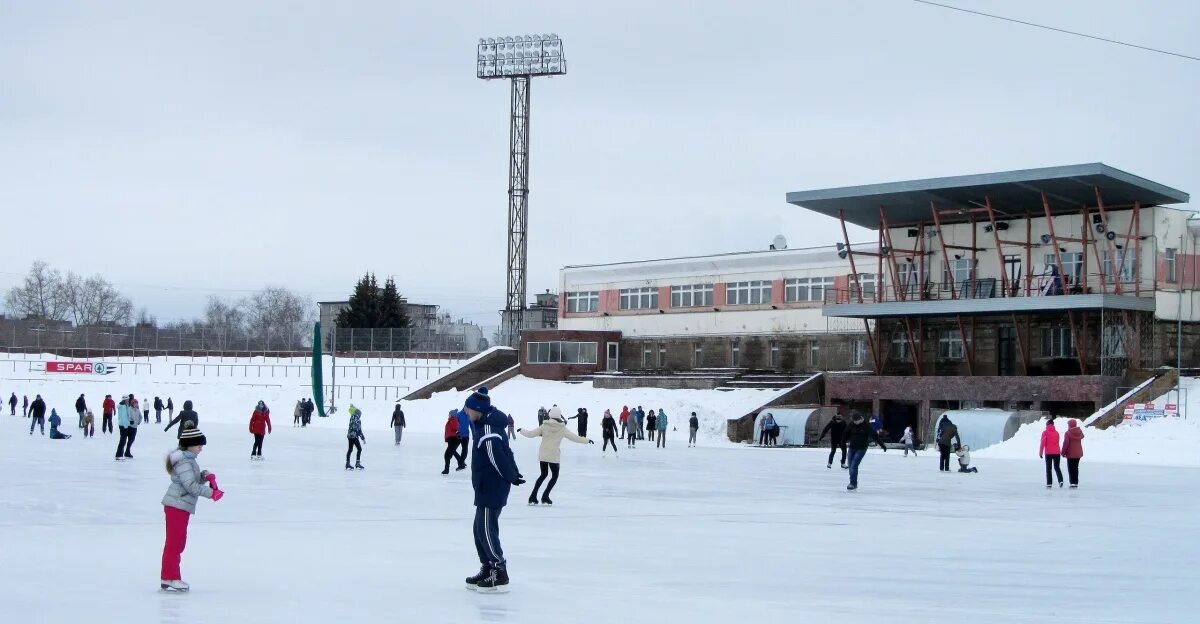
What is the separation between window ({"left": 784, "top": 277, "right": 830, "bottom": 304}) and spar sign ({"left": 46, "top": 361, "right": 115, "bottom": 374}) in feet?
133

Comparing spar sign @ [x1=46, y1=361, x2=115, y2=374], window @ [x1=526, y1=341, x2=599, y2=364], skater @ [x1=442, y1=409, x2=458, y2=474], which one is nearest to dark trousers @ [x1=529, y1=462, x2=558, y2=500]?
skater @ [x1=442, y1=409, x2=458, y2=474]

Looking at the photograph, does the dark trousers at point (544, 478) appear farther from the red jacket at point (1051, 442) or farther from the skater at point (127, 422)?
the skater at point (127, 422)

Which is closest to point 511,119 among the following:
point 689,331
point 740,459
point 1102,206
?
point 689,331

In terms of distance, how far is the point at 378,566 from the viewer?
1195 centimetres

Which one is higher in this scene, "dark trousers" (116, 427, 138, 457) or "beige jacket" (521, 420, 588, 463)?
"beige jacket" (521, 420, 588, 463)

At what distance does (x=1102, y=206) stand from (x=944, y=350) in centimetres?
959

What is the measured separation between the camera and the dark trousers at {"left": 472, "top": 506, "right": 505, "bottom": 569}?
10367 mm

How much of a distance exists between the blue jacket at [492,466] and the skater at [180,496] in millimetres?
2075

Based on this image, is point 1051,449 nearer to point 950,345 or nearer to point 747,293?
point 950,345

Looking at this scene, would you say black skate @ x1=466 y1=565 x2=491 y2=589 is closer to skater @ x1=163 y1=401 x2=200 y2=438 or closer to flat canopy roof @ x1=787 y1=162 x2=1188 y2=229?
skater @ x1=163 y1=401 x2=200 y2=438

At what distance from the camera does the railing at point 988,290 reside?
4825 cm

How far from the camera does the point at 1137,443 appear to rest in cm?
3728

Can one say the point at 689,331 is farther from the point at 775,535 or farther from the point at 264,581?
the point at 264,581

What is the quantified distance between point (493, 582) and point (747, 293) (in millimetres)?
54396
